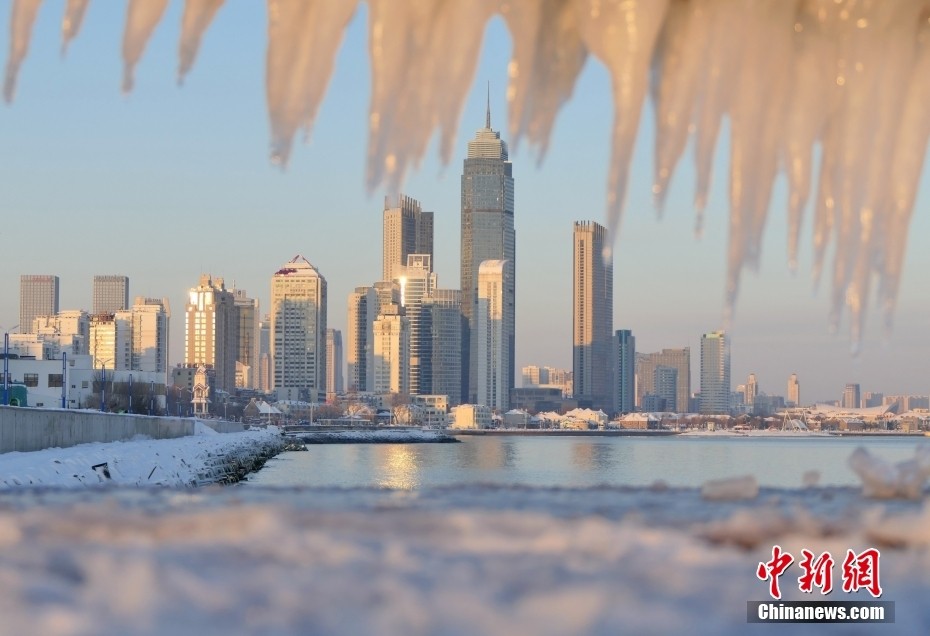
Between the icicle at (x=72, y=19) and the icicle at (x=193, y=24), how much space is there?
366 millimetres

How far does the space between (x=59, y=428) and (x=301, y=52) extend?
28568 mm

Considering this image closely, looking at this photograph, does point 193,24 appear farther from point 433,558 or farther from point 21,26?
point 433,558

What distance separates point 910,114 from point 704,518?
1.99 meters

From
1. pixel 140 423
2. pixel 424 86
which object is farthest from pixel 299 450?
pixel 424 86

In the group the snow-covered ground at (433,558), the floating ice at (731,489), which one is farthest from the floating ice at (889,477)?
the floating ice at (731,489)

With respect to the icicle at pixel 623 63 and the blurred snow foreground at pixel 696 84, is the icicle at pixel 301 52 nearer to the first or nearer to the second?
the blurred snow foreground at pixel 696 84

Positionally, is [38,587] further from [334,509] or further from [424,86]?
[424,86]

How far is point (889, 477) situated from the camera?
13.6 feet

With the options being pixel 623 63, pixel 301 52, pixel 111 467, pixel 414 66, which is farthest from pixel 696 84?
pixel 111 467

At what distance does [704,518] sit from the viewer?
138 inches

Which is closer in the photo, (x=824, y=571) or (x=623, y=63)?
(x=824, y=571)

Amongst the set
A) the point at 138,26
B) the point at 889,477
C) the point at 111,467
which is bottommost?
the point at 111,467

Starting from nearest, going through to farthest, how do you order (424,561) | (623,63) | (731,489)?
(424,561) → (731,489) → (623,63)

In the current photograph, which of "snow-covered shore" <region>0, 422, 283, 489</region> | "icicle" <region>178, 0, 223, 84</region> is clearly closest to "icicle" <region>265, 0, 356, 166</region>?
"icicle" <region>178, 0, 223, 84</region>
